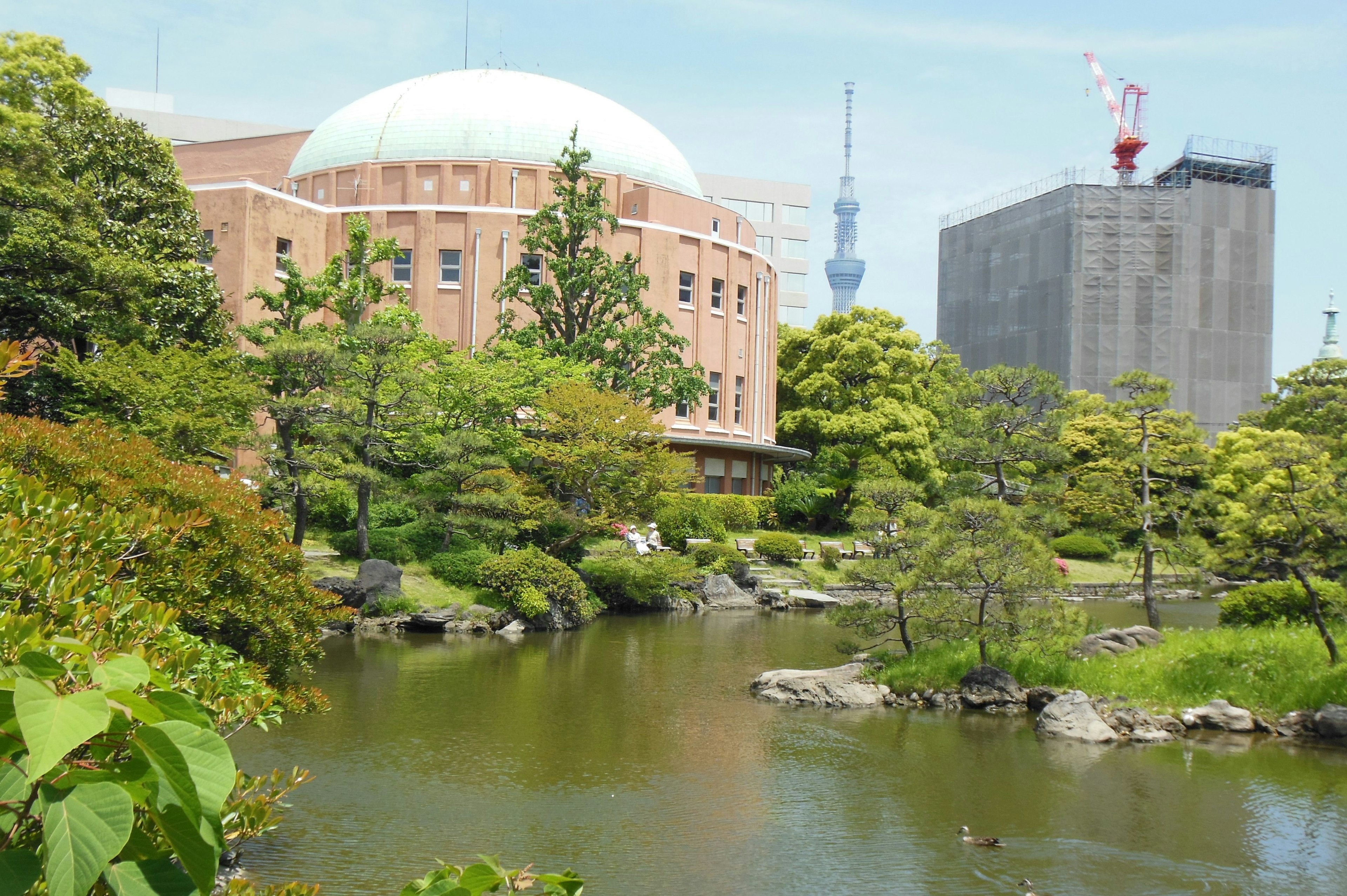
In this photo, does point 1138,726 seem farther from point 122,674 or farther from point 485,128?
point 485,128

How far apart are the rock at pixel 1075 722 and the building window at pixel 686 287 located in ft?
92.7

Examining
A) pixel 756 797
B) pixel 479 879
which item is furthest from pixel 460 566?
pixel 479 879

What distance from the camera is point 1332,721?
553 inches

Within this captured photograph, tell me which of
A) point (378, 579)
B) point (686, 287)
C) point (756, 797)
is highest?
point (686, 287)

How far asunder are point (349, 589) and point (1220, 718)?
16226 millimetres

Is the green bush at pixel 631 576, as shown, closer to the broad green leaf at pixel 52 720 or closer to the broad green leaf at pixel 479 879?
the broad green leaf at pixel 479 879

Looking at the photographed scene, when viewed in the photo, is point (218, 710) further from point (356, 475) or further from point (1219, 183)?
point (1219, 183)

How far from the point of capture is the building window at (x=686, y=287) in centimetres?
4091

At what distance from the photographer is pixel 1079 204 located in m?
52.8

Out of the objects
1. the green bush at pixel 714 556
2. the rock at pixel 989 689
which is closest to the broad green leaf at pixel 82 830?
the rock at pixel 989 689

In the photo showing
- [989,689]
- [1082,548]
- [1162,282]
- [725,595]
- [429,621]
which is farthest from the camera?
[1162,282]

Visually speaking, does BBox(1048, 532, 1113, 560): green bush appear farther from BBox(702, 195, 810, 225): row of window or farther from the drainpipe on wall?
BBox(702, 195, 810, 225): row of window

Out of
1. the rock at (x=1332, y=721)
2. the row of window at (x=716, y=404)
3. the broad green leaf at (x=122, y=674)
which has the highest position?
the row of window at (x=716, y=404)

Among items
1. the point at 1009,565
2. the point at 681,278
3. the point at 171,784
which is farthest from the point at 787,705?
the point at 681,278
